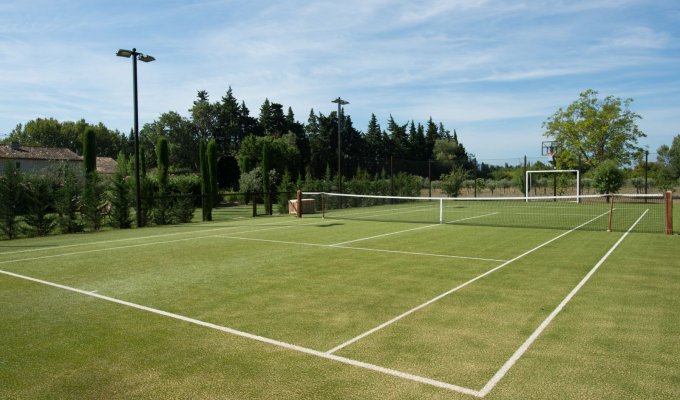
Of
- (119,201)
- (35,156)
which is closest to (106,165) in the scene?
(35,156)

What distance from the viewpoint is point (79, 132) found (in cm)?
9275

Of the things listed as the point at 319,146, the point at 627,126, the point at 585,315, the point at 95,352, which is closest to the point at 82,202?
the point at 95,352

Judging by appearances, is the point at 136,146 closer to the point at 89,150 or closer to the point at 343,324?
the point at 343,324

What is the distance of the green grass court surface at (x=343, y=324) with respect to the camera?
397cm

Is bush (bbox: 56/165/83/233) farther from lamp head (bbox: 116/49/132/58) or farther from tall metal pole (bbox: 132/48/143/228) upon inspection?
lamp head (bbox: 116/49/132/58)

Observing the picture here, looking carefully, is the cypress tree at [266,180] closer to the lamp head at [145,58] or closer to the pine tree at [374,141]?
the lamp head at [145,58]

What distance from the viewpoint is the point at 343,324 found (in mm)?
5559

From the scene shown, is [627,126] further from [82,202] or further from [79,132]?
[79,132]

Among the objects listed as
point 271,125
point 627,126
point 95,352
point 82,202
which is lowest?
point 95,352

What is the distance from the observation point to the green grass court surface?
3969mm

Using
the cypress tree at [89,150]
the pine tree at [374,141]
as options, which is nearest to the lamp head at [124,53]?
the cypress tree at [89,150]

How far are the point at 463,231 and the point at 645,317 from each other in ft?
30.7

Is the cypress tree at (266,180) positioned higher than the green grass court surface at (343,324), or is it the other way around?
the cypress tree at (266,180)

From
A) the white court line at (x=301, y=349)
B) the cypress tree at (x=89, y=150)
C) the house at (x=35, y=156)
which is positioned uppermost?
the house at (x=35, y=156)
